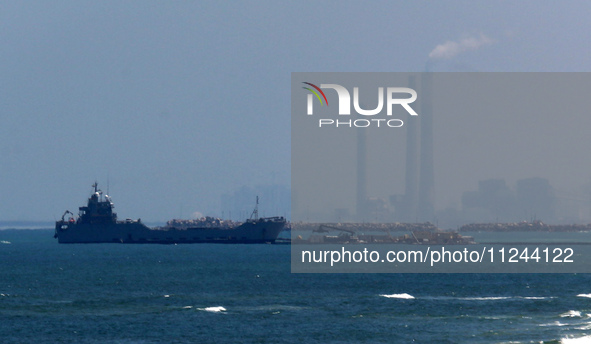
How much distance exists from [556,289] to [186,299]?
45840 mm

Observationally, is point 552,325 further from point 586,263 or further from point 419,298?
point 586,263

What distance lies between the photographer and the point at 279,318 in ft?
232

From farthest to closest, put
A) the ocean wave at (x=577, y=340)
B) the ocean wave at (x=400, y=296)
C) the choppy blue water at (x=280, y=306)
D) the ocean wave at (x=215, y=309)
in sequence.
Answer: the ocean wave at (x=400, y=296)
the ocean wave at (x=215, y=309)
the choppy blue water at (x=280, y=306)
the ocean wave at (x=577, y=340)

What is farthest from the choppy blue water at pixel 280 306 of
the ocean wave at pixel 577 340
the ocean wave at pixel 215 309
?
the ocean wave at pixel 215 309

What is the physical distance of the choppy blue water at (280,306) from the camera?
62375 millimetres

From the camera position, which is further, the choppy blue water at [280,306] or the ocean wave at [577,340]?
the choppy blue water at [280,306]

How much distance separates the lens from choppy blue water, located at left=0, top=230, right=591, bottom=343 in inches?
2456

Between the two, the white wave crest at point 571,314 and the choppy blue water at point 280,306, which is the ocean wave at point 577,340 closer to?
the choppy blue water at point 280,306

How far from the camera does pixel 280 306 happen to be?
79062 millimetres

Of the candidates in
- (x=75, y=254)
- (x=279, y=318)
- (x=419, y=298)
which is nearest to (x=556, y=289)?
(x=419, y=298)

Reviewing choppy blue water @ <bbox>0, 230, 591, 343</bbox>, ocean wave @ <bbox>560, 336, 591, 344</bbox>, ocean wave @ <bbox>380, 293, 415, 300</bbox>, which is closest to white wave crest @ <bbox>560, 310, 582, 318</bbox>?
choppy blue water @ <bbox>0, 230, 591, 343</bbox>

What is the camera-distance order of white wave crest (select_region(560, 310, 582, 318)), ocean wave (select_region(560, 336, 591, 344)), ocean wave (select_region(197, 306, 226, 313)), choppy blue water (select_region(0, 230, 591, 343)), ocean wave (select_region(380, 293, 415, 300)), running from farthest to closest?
ocean wave (select_region(380, 293, 415, 300)) < ocean wave (select_region(197, 306, 226, 313)) < white wave crest (select_region(560, 310, 582, 318)) < choppy blue water (select_region(0, 230, 591, 343)) < ocean wave (select_region(560, 336, 591, 344))

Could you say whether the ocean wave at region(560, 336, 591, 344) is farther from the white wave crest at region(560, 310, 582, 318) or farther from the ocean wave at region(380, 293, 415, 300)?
the ocean wave at region(380, 293, 415, 300)

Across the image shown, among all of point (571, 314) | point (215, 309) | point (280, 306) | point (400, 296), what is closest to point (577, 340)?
point (571, 314)
